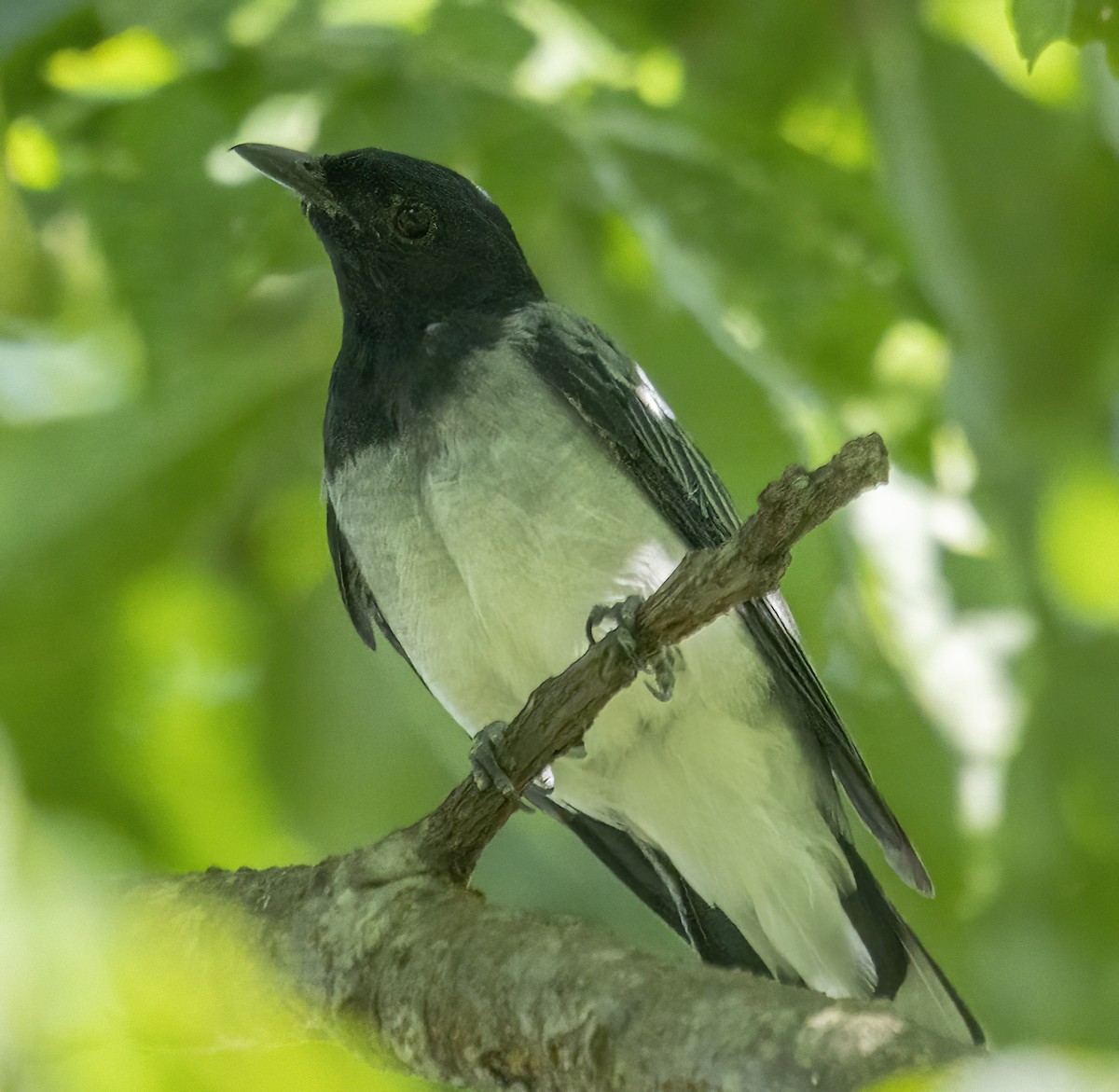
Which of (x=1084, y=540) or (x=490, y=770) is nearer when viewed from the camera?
(x=490, y=770)

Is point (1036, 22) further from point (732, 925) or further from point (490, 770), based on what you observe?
point (732, 925)

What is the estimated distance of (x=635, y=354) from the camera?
13.1ft

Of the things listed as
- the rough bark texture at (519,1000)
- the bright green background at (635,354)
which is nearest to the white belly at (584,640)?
the bright green background at (635,354)

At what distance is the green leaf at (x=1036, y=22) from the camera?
2195 millimetres

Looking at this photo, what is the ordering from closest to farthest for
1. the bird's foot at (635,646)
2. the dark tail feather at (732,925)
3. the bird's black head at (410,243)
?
the bird's foot at (635,646) < the dark tail feather at (732,925) < the bird's black head at (410,243)

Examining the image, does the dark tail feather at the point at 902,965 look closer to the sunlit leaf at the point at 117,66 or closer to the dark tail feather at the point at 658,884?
the dark tail feather at the point at 658,884

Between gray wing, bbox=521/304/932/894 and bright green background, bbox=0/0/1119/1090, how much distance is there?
11cm

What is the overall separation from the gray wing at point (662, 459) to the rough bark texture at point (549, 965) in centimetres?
88

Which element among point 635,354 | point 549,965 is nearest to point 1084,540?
point 635,354

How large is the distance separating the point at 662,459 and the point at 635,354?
0.49 m

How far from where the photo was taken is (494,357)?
3545mm

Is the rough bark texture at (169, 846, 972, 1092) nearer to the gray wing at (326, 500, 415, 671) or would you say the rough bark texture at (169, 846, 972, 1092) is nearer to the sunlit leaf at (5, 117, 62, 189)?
the gray wing at (326, 500, 415, 671)

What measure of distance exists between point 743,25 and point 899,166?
63cm

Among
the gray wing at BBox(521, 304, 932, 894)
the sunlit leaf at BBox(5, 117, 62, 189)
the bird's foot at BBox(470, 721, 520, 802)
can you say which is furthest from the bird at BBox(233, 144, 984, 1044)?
the sunlit leaf at BBox(5, 117, 62, 189)
